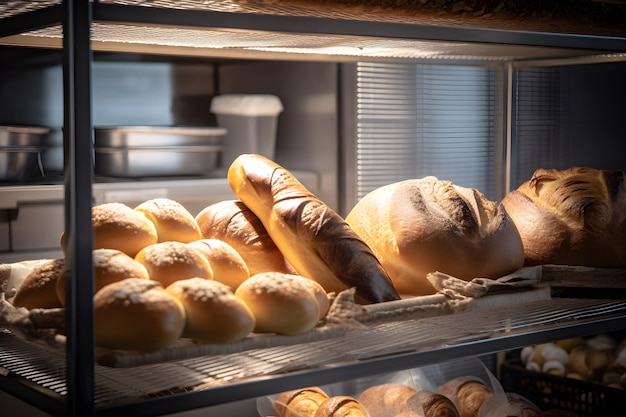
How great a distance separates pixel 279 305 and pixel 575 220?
629 mm

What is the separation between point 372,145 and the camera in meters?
2.68

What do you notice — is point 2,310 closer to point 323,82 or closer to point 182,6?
point 182,6

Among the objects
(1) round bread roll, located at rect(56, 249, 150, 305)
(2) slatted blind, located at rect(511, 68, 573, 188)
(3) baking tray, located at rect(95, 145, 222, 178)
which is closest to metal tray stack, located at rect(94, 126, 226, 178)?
(3) baking tray, located at rect(95, 145, 222, 178)

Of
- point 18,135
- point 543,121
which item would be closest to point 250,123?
point 18,135

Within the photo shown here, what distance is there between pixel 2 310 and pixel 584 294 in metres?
0.88

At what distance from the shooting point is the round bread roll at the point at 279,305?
953mm

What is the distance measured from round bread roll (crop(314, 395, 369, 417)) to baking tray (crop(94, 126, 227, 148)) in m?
1.22

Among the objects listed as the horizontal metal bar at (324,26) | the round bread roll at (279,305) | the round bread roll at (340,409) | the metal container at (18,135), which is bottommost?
the round bread roll at (340,409)

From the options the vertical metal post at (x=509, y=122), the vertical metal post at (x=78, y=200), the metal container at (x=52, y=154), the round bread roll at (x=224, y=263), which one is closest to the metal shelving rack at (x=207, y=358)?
the vertical metal post at (x=78, y=200)

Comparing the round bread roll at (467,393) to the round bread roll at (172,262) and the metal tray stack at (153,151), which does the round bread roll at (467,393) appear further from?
the metal tray stack at (153,151)

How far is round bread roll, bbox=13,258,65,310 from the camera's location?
3.21 ft

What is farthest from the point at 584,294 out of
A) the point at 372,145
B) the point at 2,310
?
the point at 372,145

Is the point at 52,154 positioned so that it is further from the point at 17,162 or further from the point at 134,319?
the point at 134,319

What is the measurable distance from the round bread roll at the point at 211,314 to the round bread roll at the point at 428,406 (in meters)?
0.58
